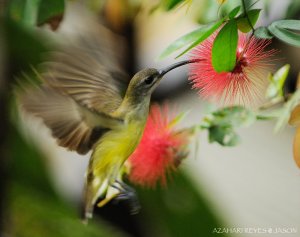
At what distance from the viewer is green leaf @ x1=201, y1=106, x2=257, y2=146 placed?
2.87 feet

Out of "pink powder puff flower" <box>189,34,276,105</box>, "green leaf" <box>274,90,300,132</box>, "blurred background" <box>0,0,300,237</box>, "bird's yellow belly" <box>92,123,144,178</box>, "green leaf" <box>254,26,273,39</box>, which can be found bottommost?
"blurred background" <box>0,0,300,237</box>

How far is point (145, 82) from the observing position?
684mm

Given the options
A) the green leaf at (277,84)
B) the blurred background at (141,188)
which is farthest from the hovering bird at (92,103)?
the blurred background at (141,188)

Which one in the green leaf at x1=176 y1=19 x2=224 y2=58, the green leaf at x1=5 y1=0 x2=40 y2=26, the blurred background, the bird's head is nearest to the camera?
the green leaf at x1=176 y1=19 x2=224 y2=58

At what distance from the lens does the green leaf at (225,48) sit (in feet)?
1.92

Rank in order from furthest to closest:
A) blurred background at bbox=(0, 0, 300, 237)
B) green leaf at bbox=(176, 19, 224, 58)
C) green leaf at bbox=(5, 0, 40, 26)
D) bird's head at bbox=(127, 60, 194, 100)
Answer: blurred background at bbox=(0, 0, 300, 237), green leaf at bbox=(5, 0, 40, 26), bird's head at bbox=(127, 60, 194, 100), green leaf at bbox=(176, 19, 224, 58)

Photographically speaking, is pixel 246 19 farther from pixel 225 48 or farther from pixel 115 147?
pixel 115 147

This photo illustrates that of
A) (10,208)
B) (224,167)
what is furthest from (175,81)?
(10,208)

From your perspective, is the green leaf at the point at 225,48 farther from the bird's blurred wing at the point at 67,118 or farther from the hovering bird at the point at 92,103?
the bird's blurred wing at the point at 67,118

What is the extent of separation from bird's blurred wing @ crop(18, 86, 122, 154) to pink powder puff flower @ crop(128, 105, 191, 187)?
21 centimetres

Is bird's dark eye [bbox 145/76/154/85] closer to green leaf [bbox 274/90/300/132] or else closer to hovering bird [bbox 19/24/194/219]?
hovering bird [bbox 19/24/194/219]

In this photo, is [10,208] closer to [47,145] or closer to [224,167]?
[47,145]

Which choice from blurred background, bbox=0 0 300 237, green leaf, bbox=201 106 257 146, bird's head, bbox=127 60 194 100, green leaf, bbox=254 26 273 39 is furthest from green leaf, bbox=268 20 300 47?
blurred background, bbox=0 0 300 237

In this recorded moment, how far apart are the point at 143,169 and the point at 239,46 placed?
31 cm
